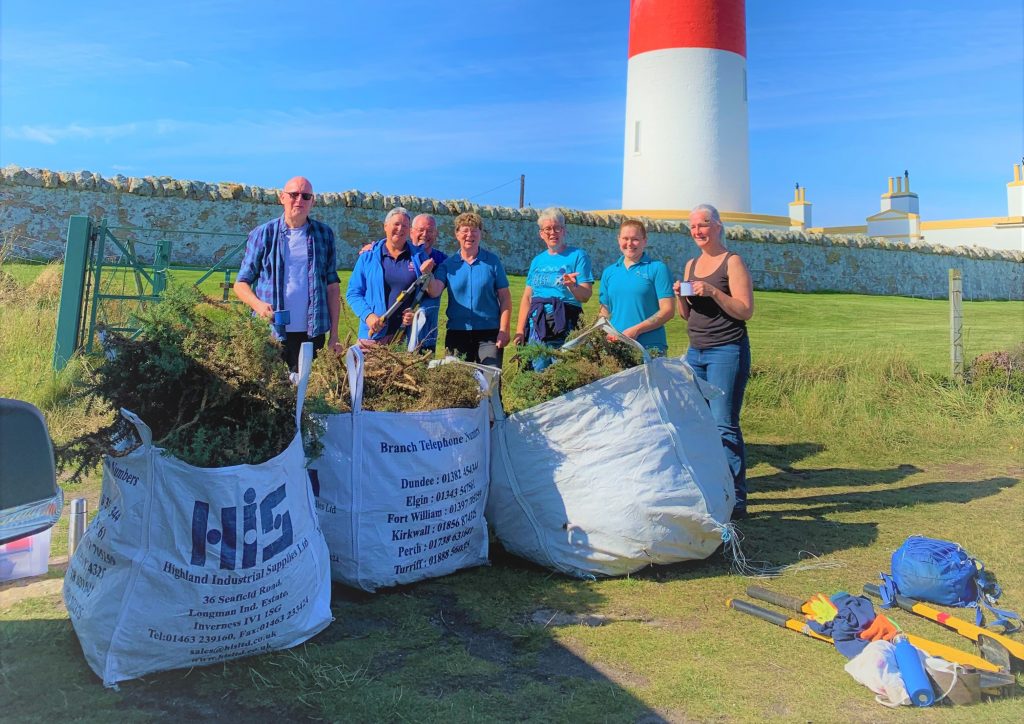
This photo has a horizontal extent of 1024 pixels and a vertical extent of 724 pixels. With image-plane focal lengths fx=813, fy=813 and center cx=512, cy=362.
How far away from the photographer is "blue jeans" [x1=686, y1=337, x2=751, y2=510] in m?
4.62

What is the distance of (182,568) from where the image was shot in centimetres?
252

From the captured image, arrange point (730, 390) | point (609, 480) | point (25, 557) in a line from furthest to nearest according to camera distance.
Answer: point (730, 390) → point (609, 480) → point (25, 557)

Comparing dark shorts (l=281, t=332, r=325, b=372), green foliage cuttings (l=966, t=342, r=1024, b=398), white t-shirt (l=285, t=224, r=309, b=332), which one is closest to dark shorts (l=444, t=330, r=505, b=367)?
dark shorts (l=281, t=332, r=325, b=372)

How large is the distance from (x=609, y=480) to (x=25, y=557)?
2.36m

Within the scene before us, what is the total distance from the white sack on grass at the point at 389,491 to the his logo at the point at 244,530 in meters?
0.54

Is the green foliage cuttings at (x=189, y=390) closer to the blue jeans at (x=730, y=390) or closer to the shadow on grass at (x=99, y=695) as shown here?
the shadow on grass at (x=99, y=695)

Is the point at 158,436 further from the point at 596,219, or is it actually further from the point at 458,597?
the point at 596,219

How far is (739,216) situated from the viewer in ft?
74.0

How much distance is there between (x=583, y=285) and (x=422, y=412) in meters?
1.74

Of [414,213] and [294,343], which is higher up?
[414,213]

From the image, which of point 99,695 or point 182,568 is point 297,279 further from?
point 99,695

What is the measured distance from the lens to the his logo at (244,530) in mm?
2547

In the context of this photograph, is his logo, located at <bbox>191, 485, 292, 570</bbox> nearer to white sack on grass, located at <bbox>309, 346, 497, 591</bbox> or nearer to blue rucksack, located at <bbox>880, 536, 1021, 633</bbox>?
white sack on grass, located at <bbox>309, 346, 497, 591</bbox>

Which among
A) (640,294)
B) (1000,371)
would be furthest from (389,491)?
(1000,371)
